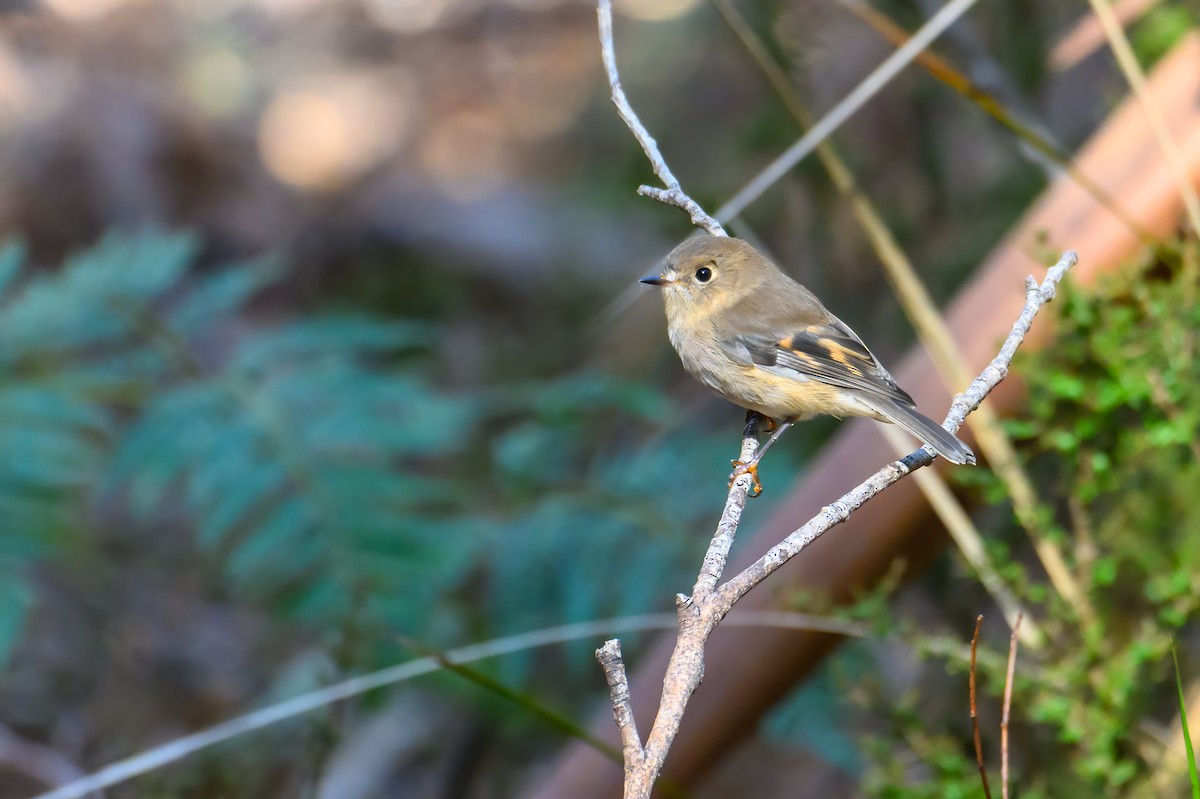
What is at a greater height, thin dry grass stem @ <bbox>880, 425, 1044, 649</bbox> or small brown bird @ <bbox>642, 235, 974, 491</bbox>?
small brown bird @ <bbox>642, 235, 974, 491</bbox>

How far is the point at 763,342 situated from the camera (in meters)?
2.36

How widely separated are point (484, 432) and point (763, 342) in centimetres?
279

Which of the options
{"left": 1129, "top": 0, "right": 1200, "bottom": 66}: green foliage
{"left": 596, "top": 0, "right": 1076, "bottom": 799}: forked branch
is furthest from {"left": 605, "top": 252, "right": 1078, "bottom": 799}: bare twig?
{"left": 1129, "top": 0, "right": 1200, "bottom": 66}: green foliage

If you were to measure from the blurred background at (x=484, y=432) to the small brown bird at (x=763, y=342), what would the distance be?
0.87ft

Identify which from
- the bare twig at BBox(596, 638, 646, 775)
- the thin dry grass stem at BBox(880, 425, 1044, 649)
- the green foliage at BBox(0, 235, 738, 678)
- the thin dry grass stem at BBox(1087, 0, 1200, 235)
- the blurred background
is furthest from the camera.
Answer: the green foliage at BBox(0, 235, 738, 678)

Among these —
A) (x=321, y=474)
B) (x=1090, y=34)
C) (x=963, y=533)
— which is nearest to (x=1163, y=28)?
(x=1090, y=34)

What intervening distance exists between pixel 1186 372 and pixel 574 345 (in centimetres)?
392

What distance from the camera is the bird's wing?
214cm

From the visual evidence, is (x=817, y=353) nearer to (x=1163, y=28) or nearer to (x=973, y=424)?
(x=973, y=424)

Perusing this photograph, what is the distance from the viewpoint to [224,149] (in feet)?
21.0

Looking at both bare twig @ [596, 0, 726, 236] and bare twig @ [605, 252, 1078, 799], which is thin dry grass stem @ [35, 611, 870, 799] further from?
bare twig @ [596, 0, 726, 236]

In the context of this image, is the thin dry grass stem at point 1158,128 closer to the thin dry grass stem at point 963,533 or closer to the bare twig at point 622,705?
the thin dry grass stem at point 963,533

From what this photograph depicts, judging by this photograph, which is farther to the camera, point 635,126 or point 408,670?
point 408,670

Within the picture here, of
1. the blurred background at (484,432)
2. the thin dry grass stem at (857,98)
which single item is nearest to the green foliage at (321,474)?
the blurred background at (484,432)
